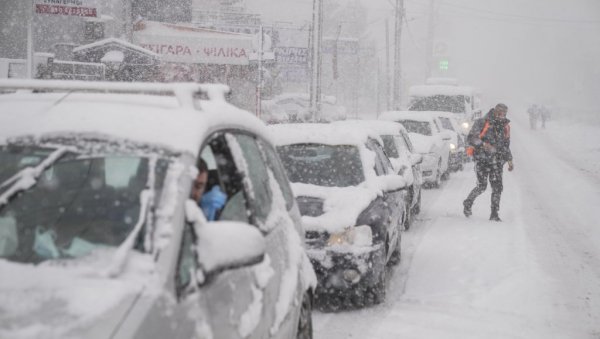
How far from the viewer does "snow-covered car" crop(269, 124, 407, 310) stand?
6.30 meters

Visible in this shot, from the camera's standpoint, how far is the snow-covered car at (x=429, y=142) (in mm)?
16141

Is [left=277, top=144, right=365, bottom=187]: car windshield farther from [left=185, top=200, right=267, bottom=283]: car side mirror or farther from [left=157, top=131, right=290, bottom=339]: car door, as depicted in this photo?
[left=185, top=200, right=267, bottom=283]: car side mirror

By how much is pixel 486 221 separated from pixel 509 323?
564 centimetres

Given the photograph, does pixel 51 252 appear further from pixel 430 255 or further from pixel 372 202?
pixel 430 255

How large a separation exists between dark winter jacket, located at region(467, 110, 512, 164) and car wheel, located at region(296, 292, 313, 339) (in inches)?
318

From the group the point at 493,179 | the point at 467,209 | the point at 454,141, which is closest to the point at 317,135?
the point at 493,179

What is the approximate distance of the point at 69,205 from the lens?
9.26ft

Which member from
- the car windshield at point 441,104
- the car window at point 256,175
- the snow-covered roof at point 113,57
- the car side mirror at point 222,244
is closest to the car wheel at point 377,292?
the car window at point 256,175

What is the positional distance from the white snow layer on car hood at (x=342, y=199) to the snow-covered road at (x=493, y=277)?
2.74 feet

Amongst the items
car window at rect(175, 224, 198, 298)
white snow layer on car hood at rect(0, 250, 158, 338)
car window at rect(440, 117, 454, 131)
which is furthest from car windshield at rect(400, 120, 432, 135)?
white snow layer on car hood at rect(0, 250, 158, 338)

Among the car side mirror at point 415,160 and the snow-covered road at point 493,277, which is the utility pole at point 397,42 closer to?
the snow-covered road at point 493,277

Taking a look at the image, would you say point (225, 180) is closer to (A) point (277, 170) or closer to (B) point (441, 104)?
(A) point (277, 170)

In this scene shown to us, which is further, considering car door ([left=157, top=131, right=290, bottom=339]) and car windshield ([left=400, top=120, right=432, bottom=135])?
car windshield ([left=400, top=120, right=432, bottom=135])

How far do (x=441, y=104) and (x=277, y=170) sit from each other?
2322cm
